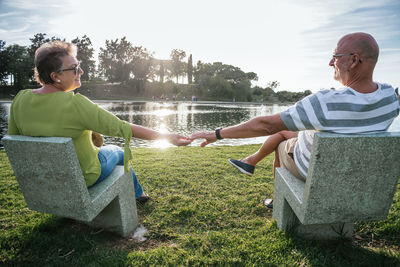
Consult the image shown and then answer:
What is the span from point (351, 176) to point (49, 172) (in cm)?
227

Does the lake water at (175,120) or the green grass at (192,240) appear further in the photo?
the lake water at (175,120)

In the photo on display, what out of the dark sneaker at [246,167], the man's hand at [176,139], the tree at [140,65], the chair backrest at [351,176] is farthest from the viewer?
the tree at [140,65]

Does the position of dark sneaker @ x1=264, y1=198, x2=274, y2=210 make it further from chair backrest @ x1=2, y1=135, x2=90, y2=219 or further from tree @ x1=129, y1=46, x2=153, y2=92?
tree @ x1=129, y1=46, x2=153, y2=92

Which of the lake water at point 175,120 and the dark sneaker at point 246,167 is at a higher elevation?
the dark sneaker at point 246,167

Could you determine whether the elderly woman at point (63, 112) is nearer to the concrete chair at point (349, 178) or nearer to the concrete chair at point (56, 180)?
the concrete chair at point (56, 180)

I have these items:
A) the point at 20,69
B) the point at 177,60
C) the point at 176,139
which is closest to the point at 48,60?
the point at 176,139

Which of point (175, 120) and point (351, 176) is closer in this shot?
point (351, 176)

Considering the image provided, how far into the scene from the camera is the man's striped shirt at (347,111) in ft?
5.77

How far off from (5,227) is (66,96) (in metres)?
1.69

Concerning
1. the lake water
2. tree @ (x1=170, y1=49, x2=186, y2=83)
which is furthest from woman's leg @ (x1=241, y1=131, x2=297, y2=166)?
tree @ (x1=170, y1=49, x2=186, y2=83)

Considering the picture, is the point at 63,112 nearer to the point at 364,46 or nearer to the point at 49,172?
the point at 49,172

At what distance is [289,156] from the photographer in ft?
8.00

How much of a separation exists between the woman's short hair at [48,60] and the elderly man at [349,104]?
187cm

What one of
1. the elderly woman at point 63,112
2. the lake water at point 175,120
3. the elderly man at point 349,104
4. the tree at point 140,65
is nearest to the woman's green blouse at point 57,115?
the elderly woman at point 63,112
